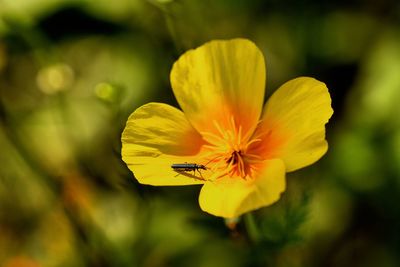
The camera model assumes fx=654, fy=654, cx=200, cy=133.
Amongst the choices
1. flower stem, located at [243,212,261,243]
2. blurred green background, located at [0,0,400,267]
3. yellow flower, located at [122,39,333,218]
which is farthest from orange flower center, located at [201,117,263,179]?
blurred green background, located at [0,0,400,267]

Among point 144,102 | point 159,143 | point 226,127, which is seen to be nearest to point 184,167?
point 159,143

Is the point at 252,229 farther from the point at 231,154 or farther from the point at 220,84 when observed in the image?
the point at 220,84

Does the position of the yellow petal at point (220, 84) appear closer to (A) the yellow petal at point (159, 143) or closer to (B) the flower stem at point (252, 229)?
(A) the yellow petal at point (159, 143)

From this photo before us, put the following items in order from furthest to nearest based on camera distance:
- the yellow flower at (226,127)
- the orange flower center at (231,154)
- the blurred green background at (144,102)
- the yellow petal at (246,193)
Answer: the blurred green background at (144,102) → the orange flower center at (231,154) → the yellow flower at (226,127) → the yellow petal at (246,193)

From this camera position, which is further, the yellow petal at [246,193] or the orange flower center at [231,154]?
the orange flower center at [231,154]

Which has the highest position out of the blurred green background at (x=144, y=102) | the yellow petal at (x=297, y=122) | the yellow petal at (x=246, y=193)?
the yellow petal at (x=297, y=122)

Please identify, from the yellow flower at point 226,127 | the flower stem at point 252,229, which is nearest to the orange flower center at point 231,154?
the yellow flower at point 226,127

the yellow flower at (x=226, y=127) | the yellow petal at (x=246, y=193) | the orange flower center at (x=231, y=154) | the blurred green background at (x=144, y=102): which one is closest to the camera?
the yellow petal at (x=246, y=193)
